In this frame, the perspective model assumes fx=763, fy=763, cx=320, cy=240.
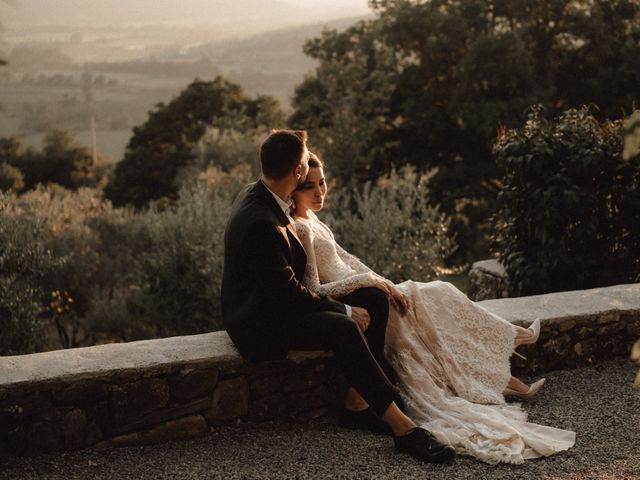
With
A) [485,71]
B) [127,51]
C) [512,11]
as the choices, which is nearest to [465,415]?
[485,71]

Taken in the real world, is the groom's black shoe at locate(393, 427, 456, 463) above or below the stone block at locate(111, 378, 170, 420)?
below

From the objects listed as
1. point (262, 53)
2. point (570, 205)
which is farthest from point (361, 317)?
point (262, 53)

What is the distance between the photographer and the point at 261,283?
142 inches

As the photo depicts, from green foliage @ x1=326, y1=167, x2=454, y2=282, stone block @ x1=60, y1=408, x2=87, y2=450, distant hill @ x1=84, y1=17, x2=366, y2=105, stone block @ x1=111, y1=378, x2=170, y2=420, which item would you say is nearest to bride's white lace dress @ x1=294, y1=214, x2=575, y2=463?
stone block @ x1=111, y1=378, x2=170, y2=420

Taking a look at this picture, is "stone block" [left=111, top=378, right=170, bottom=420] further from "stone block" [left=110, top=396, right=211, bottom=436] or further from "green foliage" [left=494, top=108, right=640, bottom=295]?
"green foliage" [left=494, top=108, right=640, bottom=295]

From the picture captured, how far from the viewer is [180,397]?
12.2ft

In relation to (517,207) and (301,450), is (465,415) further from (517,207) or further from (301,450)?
(517,207)

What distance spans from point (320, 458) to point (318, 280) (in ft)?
3.03

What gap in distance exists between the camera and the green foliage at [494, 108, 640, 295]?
5762mm

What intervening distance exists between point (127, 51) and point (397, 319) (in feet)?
148

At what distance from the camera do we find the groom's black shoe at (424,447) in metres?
3.40

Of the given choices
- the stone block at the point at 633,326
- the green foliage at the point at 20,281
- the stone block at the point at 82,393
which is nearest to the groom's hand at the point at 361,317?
the stone block at the point at 82,393

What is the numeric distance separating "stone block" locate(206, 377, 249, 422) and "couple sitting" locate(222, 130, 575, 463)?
7.9 inches

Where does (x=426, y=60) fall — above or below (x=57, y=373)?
above
